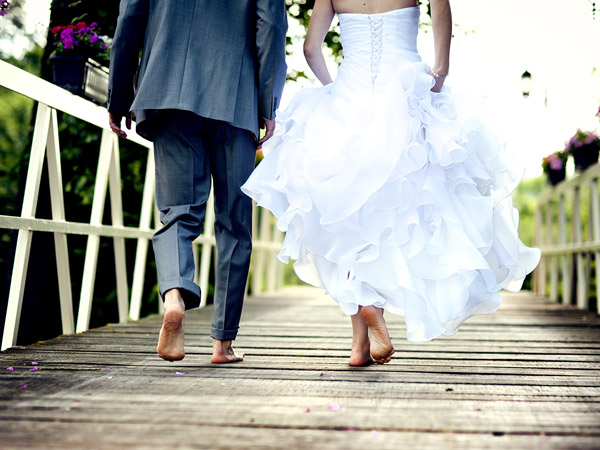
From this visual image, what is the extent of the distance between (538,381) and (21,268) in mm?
1911

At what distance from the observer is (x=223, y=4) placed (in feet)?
8.00

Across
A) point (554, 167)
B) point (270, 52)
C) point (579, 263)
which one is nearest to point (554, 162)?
point (554, 167)

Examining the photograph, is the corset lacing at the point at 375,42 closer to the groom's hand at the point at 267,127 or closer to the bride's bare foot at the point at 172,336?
the groom's hand at the point at 267,127

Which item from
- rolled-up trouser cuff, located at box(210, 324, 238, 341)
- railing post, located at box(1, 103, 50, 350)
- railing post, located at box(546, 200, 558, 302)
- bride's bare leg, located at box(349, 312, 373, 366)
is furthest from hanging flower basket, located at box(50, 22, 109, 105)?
railing post, located at box(546, 200, 558, 302)

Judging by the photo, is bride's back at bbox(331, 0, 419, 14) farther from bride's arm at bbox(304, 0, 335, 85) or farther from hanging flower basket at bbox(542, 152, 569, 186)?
hanging flower basket at bbox(542, 152, 569, 186)

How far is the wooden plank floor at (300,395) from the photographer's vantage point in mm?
1450

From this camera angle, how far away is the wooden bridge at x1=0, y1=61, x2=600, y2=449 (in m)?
1.47

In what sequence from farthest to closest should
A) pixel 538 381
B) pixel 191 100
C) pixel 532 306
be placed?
pixel 532 306
pixel 191 100
pixel 538 381

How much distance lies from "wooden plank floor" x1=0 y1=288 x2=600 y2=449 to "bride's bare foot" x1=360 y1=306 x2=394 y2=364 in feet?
0.22

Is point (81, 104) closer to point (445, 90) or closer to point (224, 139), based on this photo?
point (224, 139)

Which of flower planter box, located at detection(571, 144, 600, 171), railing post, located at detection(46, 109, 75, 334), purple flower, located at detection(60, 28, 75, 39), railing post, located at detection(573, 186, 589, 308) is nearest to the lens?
railing post, located at detection(46, 109, 75, 334)

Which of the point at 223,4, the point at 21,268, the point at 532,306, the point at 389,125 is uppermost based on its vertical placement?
the point at 223,4

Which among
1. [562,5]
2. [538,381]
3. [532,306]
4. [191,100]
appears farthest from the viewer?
[532,306]

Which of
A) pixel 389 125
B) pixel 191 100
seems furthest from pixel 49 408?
pixel 389 125
